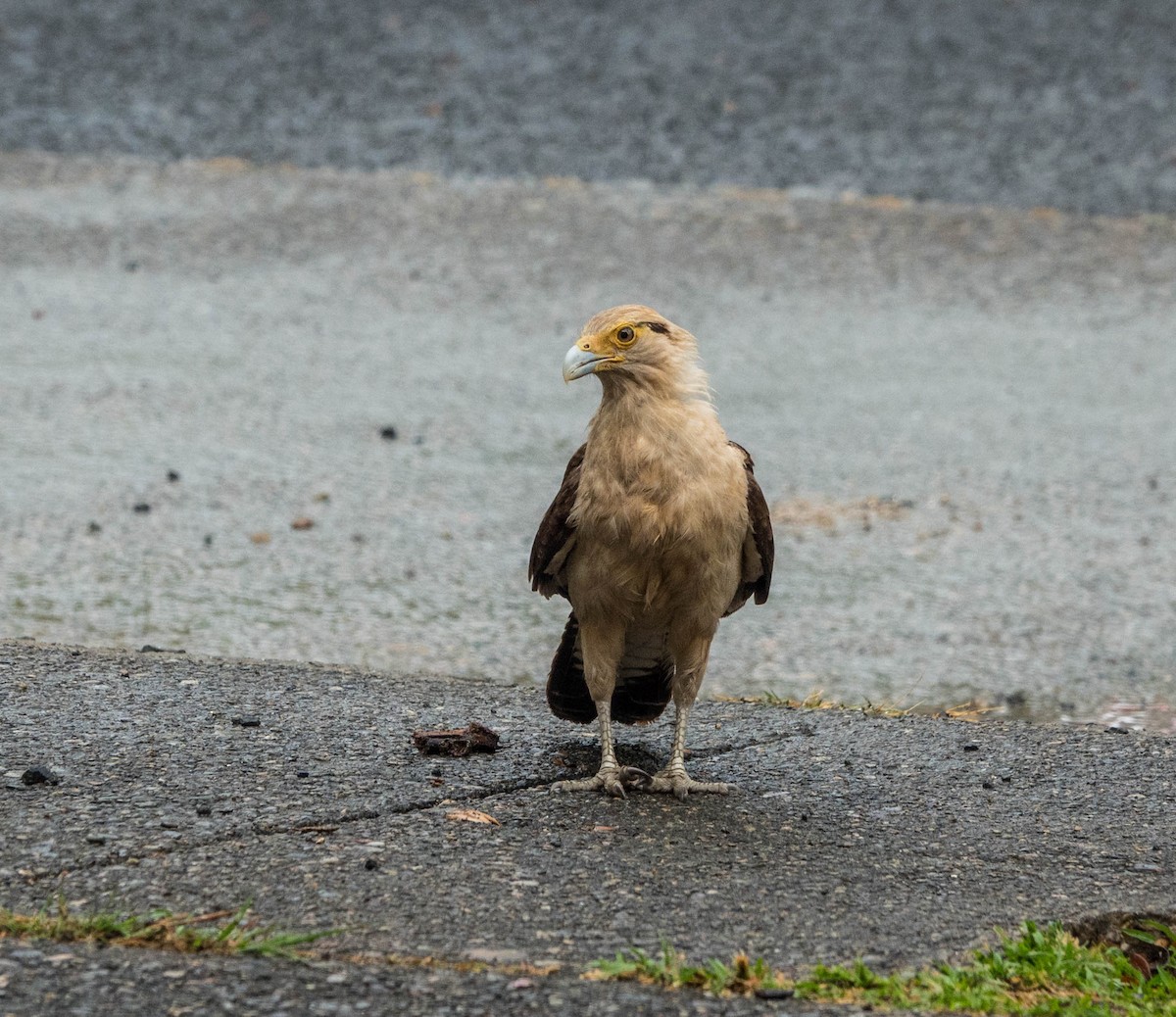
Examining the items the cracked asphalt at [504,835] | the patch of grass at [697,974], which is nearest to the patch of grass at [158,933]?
the cracked asphalt at [504,835]

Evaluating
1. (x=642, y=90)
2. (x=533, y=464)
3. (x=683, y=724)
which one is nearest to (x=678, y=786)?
(x=683, y=724)

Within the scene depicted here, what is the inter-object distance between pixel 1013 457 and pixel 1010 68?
22.9 feet

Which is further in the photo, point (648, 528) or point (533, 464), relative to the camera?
point (533, 464)

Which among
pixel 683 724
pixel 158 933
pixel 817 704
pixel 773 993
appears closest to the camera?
pixel 773 993

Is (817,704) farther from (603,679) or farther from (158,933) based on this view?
(158,933)

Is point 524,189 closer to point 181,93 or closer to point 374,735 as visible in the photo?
point 181,93

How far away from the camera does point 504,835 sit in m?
4.53

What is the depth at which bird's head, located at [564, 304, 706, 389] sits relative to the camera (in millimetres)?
4953

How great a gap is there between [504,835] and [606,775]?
22.6 inches

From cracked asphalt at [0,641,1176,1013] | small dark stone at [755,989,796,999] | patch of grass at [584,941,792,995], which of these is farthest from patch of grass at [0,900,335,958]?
small dark stone at [755,989,796,999]

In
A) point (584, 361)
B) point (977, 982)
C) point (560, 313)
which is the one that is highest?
point (560, 313)

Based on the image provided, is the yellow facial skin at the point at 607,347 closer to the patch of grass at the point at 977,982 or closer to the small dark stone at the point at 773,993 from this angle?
the patch of grass at the point at 977,982

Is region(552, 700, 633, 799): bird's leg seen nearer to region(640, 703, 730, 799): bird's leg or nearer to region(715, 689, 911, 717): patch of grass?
region(640, 703, 730, 799): bird's leg

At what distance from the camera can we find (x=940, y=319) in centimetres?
1216
